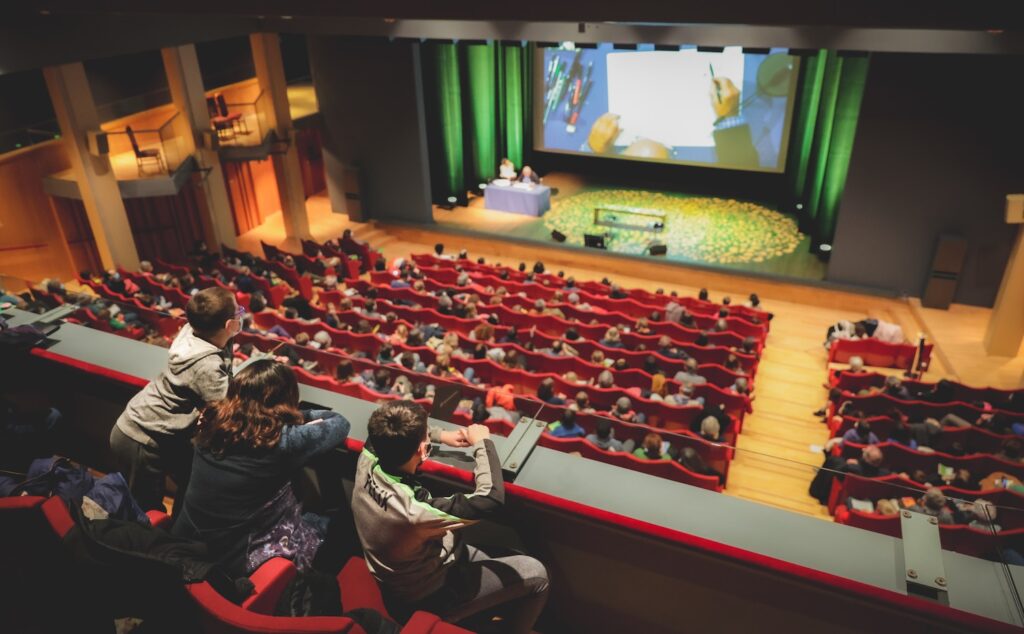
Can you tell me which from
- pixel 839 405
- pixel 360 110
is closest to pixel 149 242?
pixel 360 110

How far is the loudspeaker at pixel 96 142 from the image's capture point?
10.1 m

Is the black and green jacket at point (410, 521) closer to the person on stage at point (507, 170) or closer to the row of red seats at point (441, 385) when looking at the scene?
the row of red seats at point (441, 385)

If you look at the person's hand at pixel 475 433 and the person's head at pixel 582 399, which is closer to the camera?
the person's hand at pixel 475 433

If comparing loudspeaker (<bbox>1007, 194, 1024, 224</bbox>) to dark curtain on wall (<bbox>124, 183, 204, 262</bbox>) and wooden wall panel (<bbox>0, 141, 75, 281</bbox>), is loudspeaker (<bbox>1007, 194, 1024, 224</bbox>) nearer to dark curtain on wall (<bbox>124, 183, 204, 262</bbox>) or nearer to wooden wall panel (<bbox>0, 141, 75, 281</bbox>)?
dark curtain on wall (<bbox>124, 183, 204, 262</bbox>)

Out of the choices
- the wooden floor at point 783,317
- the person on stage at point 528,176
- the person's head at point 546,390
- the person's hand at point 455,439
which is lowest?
the wooden floor at point 783,317

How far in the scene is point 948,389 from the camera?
7.15 metres

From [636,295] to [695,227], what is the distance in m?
4.41

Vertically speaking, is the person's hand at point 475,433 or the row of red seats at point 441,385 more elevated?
the person's hand at point 475,433

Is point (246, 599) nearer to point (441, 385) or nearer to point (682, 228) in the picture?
point (441, 385)

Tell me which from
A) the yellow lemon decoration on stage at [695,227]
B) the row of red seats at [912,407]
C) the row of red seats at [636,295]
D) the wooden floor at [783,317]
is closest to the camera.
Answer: the row of red seats at [912,407]

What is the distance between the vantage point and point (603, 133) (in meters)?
15.4

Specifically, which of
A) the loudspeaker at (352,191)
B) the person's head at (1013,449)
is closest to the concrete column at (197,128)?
the loudspeaker at (352,191)

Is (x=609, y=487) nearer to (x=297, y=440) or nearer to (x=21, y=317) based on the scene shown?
(x=297, y=440)

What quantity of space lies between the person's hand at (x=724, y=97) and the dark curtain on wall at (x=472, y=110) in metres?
4.24
